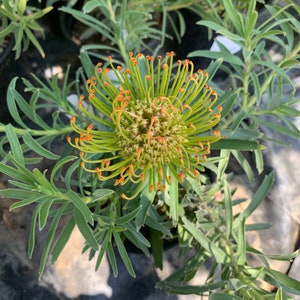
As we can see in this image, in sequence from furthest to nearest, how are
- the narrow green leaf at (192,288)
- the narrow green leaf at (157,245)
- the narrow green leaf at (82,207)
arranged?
the narrow green leaf at (157,245) < the narrow green leaf at (192,288) < the narrow green leaf at (82,207)

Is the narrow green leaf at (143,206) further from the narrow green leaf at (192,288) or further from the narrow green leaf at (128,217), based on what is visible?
the narrow green leaf at (192,288)

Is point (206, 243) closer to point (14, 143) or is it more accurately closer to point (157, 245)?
point (157, 245)

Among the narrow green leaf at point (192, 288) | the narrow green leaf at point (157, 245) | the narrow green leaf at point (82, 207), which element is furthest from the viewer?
the narrow green leaf at point (157, 245)

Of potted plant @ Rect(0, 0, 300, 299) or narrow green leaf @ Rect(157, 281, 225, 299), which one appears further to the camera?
narrow green leaf @ Rect(157, 281, 225, 299)

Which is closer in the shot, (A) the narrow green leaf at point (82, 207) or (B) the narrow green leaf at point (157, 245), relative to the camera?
(A) the narrow green leaf at point (82, 207)

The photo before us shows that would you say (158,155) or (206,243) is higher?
(158,155)

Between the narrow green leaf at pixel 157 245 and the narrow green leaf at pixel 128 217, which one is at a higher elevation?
the narrow green leaf at pixel 128 217

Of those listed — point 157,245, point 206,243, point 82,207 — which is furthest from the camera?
point 157,245

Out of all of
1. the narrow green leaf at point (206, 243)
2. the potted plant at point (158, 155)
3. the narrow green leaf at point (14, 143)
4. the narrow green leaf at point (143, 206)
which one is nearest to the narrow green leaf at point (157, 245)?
the potted plant at point (158, 155)

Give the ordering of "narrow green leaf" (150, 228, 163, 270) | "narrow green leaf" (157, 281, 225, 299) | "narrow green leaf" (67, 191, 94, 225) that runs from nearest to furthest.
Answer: "narrow green leaf" (67, 191, 94, 225), "narrow green leaf" (157, 281, 225, 299), "narrow green leaf" (150, 228, 163, 270)

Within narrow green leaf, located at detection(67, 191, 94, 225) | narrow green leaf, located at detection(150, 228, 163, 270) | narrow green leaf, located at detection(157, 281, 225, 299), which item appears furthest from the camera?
narrow green leaf, located at detection(150, 228, 163, 270)

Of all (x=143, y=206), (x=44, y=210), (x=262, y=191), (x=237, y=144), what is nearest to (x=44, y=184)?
(x=44, y=210)

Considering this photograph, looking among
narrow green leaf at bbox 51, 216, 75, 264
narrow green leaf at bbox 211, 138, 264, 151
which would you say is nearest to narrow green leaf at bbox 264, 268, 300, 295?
narrow green leaf at bbox 211, 138, 264, 151

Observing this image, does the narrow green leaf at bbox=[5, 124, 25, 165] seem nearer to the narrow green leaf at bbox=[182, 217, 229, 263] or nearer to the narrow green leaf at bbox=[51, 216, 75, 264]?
the narrow green leaf at bbox=[51, 216, 75, 264]
